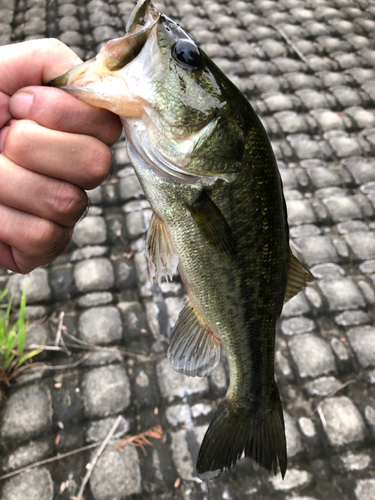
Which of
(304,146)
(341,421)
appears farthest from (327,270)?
(304,146)

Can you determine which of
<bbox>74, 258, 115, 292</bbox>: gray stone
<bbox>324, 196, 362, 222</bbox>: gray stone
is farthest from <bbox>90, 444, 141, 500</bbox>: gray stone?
<bbox>324, 196, 362, 222</bbox>: gray stone

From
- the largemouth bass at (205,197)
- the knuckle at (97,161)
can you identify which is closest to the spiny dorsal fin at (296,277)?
the largemouth bass at (205,197)

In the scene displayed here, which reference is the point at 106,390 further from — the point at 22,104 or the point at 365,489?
the point at 22,104

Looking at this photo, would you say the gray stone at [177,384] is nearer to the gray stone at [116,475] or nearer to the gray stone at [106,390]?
the gray stone at [106,390]

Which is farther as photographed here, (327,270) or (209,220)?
(327,270)

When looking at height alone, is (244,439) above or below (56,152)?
below

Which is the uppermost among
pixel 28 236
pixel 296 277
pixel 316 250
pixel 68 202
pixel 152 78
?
pixel 152 78

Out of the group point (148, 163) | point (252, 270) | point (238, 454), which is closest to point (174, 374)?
point (238, 454)
